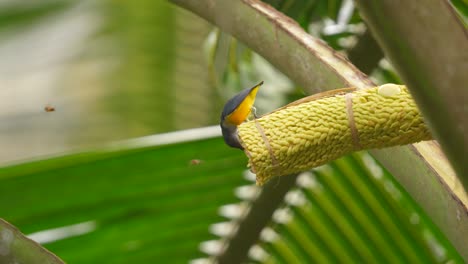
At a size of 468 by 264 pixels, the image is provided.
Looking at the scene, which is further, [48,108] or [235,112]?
[48,108]

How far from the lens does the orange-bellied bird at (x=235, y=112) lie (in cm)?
68

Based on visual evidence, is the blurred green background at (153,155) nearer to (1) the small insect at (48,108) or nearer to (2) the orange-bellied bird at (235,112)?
(1) the small insect at (48,108)

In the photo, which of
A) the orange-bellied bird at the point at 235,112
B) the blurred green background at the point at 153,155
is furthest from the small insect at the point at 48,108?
the orange-bellied bird at the point at 235,112

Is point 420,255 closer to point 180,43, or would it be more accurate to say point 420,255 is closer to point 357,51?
point 357,51

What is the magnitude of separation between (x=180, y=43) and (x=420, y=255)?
0.55m

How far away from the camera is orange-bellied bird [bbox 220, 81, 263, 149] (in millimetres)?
684

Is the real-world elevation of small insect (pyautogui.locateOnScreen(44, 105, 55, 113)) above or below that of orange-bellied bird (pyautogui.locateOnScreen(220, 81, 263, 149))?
above

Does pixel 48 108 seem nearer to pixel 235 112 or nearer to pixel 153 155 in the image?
pixel 235 112

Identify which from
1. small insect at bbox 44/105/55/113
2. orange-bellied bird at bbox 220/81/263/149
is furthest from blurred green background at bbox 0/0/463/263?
orange-bellied bird at bbox 220/81/263/149

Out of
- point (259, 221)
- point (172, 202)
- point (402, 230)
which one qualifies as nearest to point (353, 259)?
point (402, 230)

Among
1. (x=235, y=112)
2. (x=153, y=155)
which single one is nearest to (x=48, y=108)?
(x=235, y=112)

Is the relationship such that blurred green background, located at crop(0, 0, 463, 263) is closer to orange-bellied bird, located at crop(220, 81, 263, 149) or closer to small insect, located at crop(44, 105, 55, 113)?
small insect, located at crop(44, 105, 55, 113)

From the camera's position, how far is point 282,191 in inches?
46.2

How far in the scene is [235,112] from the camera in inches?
27.0
